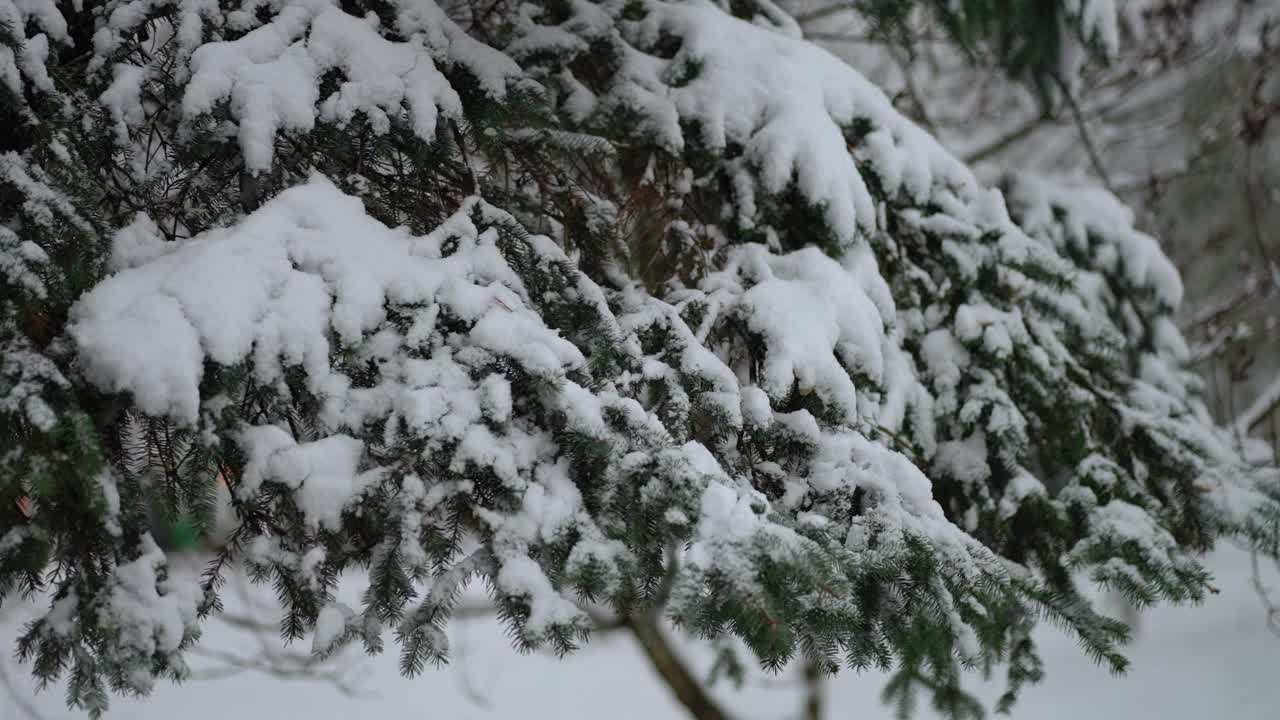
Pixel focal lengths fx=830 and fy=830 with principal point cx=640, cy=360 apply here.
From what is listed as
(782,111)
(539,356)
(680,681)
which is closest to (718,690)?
(680,681)

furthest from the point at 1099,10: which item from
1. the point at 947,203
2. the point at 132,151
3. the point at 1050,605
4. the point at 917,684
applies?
the point at 132,151

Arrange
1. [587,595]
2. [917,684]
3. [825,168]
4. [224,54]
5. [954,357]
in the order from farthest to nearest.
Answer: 1. [917,684]
2. [954,357]
3. [825,168]
4. [224,54]
5. [587,595]

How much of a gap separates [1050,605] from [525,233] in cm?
155

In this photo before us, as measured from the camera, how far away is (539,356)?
174 cm

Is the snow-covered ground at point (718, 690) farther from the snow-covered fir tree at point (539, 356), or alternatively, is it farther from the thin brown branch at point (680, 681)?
the snow-covered fir tree at point (539, 356)

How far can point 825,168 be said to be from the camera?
2.37m

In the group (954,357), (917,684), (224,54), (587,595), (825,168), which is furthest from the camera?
(917,684)

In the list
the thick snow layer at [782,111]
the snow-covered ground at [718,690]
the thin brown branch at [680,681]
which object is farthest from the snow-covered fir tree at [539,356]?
the snow-covered ground at [718,690]

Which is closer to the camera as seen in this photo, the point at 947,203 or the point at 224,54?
the point at 224,54

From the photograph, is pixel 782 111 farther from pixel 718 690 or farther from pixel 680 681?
pixel 718 690

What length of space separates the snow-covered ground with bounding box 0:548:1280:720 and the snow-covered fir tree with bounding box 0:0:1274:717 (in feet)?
8.86

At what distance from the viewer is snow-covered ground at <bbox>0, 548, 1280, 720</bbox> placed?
4984 mm

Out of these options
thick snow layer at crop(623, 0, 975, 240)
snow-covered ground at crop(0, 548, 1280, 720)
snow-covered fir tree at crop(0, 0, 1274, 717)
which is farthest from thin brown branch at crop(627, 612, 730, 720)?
thick snow layer at crop(623, 0, 975, 240)

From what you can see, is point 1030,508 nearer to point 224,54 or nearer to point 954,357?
point 954,357
